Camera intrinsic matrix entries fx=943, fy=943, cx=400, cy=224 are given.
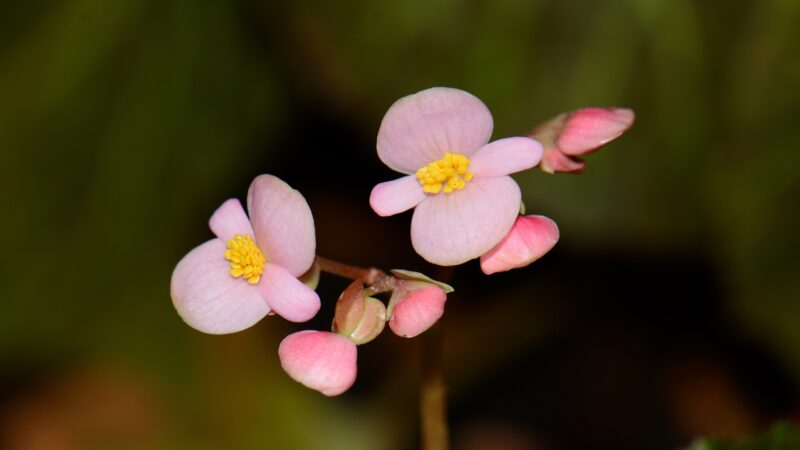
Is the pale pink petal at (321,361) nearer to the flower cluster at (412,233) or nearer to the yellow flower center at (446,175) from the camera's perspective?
the flower cluster at (412,233)

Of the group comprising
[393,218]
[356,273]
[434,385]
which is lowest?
[393,218]

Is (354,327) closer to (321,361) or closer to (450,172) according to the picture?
(321,361)

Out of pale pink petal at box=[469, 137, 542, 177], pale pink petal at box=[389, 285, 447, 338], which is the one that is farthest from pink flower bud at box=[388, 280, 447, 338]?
pale pink petal at box=[469, 137, 542, 177]

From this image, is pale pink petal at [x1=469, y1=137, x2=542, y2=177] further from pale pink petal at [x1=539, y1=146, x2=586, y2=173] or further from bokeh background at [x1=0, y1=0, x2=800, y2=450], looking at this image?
bokeh background at [x1=0, y1=0, x2=800, y2=450]

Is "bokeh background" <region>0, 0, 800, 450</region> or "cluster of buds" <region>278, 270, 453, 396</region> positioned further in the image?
"bokeh background" <region>0, 0, 800, 450</region>

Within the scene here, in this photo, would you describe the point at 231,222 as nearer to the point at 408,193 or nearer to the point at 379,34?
the point at 408,193

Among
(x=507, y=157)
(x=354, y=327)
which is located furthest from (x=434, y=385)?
(x=507, y=157)
